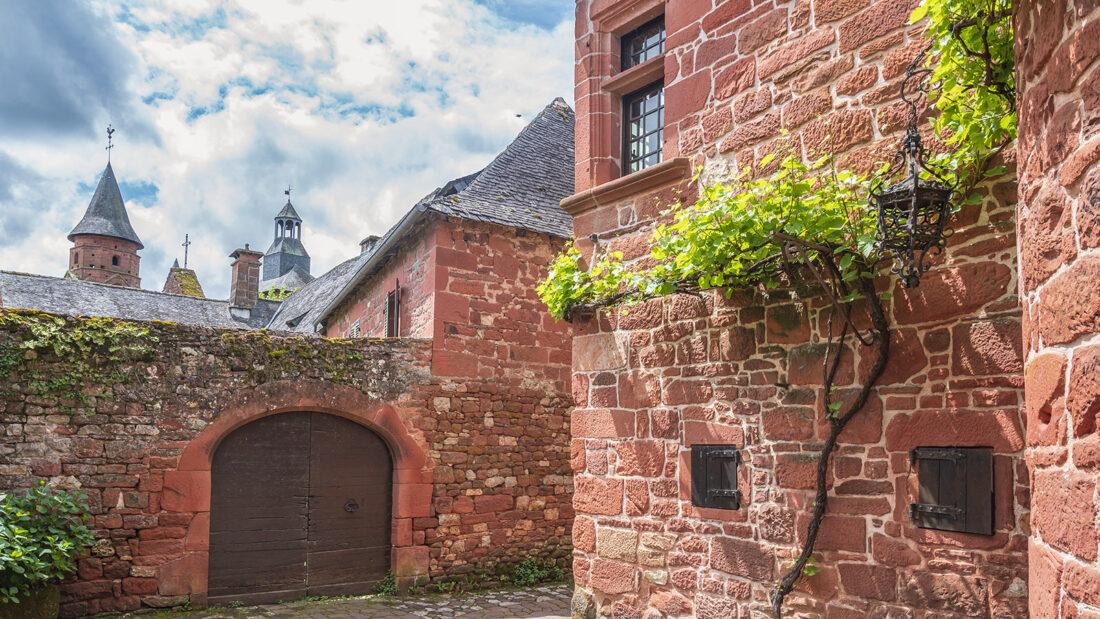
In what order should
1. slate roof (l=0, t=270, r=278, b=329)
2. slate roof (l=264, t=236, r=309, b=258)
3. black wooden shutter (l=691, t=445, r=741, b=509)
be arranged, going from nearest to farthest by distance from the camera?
black wooden shutter (l=691, t=445, r=741, b=509), slate roof (l=0, t=270, r=278, b=329), slate roof (l=264, t=236, r=309, b=258)

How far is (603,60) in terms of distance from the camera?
23.6 feet

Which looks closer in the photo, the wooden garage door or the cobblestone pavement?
the cobblestone pavement

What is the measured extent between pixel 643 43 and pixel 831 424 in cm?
385

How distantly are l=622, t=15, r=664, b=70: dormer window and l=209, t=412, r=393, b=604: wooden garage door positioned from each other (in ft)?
16.7

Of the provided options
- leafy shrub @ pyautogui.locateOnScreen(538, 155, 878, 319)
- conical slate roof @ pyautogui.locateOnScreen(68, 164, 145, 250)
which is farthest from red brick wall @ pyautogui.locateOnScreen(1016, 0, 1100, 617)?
conical slate roof @ pyautogui.locateOnScreen(68, 164, 145, 250)

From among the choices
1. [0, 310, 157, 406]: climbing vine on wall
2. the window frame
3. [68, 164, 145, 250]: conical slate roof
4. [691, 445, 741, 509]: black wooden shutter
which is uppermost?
[68, 164, 145, 250]: conical slate roof

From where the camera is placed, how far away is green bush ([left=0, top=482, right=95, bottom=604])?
258 inches

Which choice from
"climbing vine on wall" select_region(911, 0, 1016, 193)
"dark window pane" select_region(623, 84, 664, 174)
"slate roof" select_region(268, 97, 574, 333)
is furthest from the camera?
"slate roof" select_region(268, 97, 574, 333)

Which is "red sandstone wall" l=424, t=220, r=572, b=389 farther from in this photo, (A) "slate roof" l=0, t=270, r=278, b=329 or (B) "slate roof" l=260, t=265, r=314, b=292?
(B) "slate roof" l=260, t=265, r=314, b=292

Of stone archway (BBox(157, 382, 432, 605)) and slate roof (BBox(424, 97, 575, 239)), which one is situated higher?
slate roof (BBox(424, 97, 575, 239))

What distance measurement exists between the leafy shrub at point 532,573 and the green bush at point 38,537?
15.2ft

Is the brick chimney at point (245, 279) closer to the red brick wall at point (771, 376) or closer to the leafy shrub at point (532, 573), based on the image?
the leafy shrub at point (532, 573)

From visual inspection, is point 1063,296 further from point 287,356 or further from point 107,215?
point 107,215

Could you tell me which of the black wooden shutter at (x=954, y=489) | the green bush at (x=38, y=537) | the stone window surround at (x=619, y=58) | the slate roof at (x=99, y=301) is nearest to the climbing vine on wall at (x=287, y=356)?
the green bush at (x=38, y=537)
